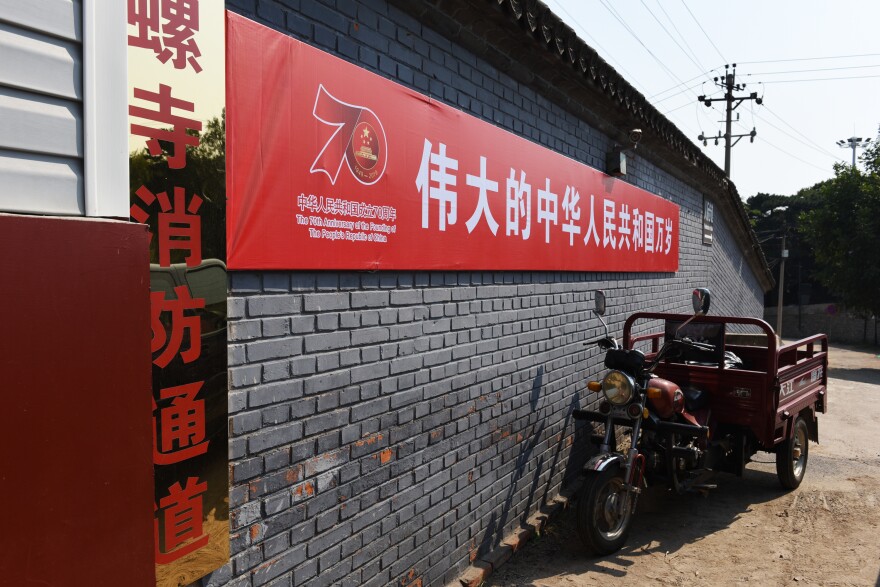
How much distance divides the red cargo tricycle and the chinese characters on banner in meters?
2.58

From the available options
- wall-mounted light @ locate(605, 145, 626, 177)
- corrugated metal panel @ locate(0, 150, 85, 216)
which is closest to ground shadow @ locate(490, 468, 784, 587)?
wall-mounted light @ locate(605, 145, 626, 177)

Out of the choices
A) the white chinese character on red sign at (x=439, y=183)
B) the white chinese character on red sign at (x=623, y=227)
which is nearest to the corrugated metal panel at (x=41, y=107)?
the white chinese character on red sign at (x=439, y=183)

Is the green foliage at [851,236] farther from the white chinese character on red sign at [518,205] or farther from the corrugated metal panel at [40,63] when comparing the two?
the corrugated metal panel at [40,63]

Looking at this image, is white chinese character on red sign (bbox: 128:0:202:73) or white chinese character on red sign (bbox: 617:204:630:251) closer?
white chinese character on red sign (bbox: 128:0:202:73)

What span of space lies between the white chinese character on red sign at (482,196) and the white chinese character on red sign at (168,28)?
6.15 ft

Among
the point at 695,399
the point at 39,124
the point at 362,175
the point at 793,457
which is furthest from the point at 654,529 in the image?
the point at 39,124

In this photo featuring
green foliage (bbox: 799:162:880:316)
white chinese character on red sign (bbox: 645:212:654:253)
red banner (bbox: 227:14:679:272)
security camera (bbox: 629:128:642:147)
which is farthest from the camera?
green foliage (bbox: 799:162:880:316)

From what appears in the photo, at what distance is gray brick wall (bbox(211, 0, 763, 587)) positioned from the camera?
236 centimetres

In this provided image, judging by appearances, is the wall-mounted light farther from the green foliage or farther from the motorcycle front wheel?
the green foliage

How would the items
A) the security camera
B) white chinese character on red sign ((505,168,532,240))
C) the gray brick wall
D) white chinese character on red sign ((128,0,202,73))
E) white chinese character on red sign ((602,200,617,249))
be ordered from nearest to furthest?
white chinese character on red sign ((128,0,202,73))
the gray brick wall
white chinese character on red sign ((505,168,532,240))
white chinese character on red sign ((602,200,617,249))
the security camera

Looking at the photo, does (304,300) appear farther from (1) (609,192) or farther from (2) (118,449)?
(1) (609,192)

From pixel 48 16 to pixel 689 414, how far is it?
14.9ft

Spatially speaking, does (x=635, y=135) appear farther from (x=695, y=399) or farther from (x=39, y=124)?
(x=39, y=124)

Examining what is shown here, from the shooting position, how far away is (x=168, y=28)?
1892 mm
